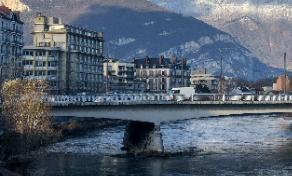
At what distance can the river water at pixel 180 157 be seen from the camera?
71.9m

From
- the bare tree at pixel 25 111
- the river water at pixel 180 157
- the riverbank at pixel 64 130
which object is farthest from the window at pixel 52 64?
the bare tree at pixel 25 111

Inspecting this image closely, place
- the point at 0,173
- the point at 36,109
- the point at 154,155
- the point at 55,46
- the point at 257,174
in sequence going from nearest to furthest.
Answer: the point at 0,173 → the point at 257,174 → the point at 36,109 → the point at 154,155 → the point at 55,46

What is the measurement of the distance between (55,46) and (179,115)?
9025 centimetres

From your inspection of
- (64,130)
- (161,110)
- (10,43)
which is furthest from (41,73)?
(161,110)

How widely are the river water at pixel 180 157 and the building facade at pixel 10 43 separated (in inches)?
1129

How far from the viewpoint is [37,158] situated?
7825 cm

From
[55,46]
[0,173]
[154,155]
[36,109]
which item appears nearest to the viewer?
[0,173]

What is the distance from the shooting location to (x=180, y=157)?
275ft

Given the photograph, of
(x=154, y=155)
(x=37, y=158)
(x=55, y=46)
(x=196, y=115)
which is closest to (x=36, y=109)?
(x=37, y=158)

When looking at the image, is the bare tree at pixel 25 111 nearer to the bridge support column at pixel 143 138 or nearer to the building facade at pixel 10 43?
the bridge support column at pixel 143 138

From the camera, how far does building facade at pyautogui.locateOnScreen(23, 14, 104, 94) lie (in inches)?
6432

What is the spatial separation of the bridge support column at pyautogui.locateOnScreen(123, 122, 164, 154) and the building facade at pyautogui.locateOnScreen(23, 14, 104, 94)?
6235 centimetres

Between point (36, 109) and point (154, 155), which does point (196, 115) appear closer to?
point (154, 155)

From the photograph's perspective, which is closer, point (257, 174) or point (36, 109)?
point (257, 174)
